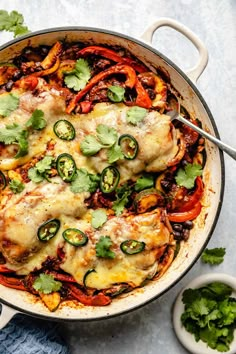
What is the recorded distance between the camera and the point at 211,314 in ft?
14.3

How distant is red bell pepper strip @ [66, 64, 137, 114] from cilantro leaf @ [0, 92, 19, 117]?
1.13 ft

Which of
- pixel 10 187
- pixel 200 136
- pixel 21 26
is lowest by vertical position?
pixel 10 187

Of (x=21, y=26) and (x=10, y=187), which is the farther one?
(x=21, y=26)

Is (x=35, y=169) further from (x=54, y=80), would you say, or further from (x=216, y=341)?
(x=216, y=341)

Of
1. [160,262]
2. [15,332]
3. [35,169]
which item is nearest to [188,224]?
[160,262]

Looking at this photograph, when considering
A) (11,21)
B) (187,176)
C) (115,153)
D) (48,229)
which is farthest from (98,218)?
(11,21)

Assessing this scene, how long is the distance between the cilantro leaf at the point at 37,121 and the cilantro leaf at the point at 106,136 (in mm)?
338

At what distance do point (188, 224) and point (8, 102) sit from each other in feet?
4.45

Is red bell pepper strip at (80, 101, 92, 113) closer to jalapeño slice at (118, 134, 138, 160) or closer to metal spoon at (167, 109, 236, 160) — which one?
jalapeño slice at (118, 134, 138, 160)

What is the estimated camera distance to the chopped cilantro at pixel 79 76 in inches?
166

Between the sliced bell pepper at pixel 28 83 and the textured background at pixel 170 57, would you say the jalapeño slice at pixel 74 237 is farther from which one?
the sliced bell pepper at pixel 28 83

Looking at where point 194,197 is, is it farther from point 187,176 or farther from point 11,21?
point 11,21

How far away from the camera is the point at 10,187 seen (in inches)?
160

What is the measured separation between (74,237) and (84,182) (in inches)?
13.3
